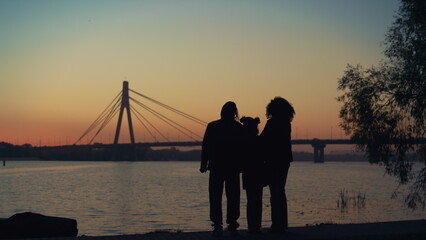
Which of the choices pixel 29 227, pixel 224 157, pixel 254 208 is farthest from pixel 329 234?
pixel 29 227

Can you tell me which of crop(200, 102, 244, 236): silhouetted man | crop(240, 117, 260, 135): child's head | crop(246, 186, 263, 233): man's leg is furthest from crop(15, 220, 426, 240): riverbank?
crop(240, 117, 260, 135): child's head

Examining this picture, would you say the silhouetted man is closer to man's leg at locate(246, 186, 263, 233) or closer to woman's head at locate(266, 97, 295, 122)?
man's leg at locate(246, 186, 263, 233)

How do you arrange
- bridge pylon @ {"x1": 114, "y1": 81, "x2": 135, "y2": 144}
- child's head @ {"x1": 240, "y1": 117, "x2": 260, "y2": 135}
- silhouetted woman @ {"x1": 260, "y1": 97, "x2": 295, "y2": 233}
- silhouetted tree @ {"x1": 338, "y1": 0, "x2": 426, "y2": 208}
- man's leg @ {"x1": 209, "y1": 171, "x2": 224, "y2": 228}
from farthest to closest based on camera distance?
bridge pylon @ {"x1": 114, "y1": 81, "x2": 135, "y2": 144} < silhouetted tree @ {"x1": 338, "y1": 0, "x2": 426, "y2": 208} < child's head @ {"x1": 240, "y1": 117, "x2": 260, "y2": 135} < silhouetted woman @ {"x1": 260, "y1": 97, "x2": 295, "y2": 233} < man's leg @ {"x1": 209, "y1": 171, "x2": 224, "y2": 228}

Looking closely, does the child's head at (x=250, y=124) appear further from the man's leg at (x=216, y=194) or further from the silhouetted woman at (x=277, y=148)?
the man's leg at (x=216, y=194)

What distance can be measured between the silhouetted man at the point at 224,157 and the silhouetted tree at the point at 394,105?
11.9 m

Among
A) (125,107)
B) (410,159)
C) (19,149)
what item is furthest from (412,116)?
(19,149)

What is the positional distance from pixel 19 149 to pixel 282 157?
171096 millimetres

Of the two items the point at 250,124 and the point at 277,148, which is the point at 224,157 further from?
the point at 277,148

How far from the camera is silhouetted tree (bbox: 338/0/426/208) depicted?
18578 mm

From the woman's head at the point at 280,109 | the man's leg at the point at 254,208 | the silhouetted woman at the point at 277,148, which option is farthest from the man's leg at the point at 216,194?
the woman's head at the point at 280,109

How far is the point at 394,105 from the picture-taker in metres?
19.6

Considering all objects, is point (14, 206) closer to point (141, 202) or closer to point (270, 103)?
point (141, 202)

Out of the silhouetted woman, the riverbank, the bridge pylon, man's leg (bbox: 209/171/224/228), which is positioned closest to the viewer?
the riverbank

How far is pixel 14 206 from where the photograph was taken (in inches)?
1278
